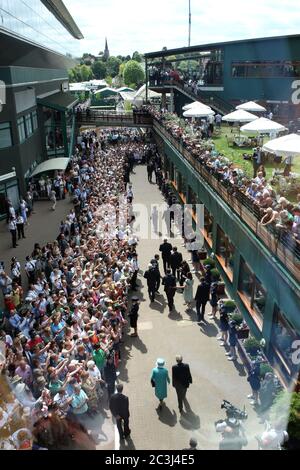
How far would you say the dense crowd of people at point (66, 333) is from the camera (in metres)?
7.89

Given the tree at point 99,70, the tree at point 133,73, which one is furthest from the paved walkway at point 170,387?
the tree at point 99,70

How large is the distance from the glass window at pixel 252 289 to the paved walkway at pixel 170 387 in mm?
1398

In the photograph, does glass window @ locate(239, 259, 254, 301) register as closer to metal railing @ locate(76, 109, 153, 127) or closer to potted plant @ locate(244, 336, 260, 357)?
potted plant @ locate(244, 336, 260, 357)

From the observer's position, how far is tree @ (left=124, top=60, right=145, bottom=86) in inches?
4801

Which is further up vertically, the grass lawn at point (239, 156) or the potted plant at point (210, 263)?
the grass lawn at point (239, 156)

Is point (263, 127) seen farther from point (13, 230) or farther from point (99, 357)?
point (99, 357)

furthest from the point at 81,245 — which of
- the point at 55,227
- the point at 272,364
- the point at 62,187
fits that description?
the point at 62,187

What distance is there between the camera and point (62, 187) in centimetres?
2598

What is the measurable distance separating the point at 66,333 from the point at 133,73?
122799 millimetres

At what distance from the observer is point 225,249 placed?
1548cm

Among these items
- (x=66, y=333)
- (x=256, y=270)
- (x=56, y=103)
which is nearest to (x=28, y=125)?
(x=56, y=103)

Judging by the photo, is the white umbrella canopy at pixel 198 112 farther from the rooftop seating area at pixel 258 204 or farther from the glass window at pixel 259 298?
the glass window at pixel 259 298

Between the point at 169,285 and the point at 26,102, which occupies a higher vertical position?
the point at 26,102

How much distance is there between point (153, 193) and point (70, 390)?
67.2 ft
